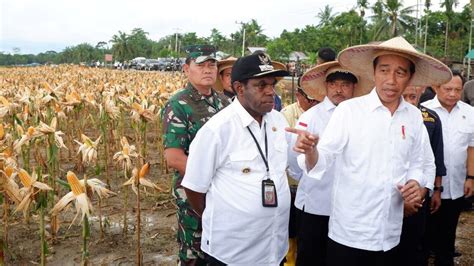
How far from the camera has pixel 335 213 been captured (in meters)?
2.77

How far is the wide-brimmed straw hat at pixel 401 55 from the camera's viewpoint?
2715 mm

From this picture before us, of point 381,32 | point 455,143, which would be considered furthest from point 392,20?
point 455,143

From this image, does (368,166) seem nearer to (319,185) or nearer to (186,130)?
(319,185)

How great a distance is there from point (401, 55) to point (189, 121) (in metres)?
1.35

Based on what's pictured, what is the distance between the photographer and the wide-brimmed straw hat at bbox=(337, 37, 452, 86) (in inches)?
107

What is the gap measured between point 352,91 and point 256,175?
1.59 m

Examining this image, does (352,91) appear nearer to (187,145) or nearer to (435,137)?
(435,137)

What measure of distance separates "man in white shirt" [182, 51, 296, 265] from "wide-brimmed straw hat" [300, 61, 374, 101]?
1251mm

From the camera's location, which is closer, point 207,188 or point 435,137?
point 207,188

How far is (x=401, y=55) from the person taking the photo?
273 centimetres

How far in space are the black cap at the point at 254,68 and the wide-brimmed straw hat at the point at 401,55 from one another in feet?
2.28

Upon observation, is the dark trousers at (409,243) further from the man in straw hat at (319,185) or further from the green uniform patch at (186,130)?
the green uniform patch at (186,130)

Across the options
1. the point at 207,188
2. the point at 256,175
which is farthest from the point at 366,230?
the point at 207,188

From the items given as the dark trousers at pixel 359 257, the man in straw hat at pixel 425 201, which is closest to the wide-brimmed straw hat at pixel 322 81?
the man in straw hat at pixel 425 201
